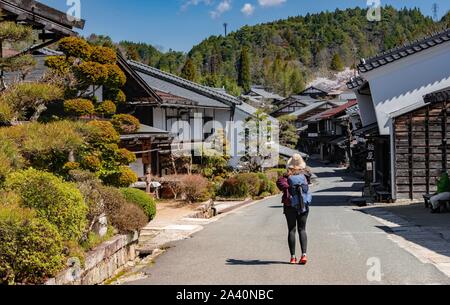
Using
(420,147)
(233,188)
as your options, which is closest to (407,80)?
(420,147)

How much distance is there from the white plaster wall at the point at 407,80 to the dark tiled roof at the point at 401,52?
0.81 ft

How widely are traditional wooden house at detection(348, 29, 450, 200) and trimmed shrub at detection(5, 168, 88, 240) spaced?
15738 millimetres

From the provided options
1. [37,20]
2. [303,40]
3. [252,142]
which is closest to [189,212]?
[37,20]

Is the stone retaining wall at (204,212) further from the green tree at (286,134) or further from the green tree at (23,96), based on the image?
the green tree at (286,134)

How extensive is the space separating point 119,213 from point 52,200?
2663mm

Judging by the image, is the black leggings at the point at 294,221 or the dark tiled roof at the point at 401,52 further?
the dark tiled roof at the point at 401,52

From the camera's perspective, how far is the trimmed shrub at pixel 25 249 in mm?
5828

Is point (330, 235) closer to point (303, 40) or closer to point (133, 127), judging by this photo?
point (133, 127)

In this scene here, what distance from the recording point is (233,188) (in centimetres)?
2867

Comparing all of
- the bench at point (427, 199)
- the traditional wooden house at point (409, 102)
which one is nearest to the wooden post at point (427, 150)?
the traditional wooden house at point (409, 102)

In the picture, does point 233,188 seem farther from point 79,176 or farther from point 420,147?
point 79,176

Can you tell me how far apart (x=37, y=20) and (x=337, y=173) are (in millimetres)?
42597

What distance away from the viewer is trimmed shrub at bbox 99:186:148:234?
9445mm
